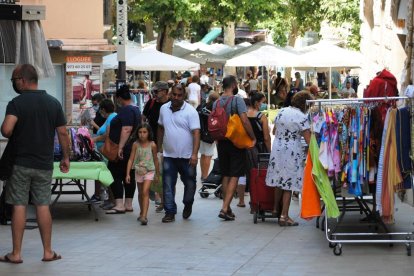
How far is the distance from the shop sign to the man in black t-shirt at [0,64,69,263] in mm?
10677

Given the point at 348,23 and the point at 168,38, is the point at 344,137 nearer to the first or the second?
the point at 168,38

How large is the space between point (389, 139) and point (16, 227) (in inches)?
147

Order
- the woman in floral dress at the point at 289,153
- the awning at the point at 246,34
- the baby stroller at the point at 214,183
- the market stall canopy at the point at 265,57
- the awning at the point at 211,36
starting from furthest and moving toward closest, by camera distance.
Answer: the awning at the point at 246,34
the awning at the point at 211,36
the market stall canopy at the point at 265,57
the baby stroller at the point at 214,183
the woman in floral dress at the point at 289,153

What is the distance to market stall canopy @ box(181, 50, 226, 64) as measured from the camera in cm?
3766

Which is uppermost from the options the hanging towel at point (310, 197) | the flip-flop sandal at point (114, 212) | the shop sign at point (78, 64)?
the shop sign at point (78, 64)

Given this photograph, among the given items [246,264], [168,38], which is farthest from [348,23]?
[246,264]

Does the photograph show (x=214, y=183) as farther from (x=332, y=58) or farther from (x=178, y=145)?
(x=332, y=58)

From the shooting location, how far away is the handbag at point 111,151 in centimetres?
1309

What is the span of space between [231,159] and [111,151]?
1.65 meters

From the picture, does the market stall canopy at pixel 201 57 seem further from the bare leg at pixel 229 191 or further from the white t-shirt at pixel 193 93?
the bare leg at pixel 229 191

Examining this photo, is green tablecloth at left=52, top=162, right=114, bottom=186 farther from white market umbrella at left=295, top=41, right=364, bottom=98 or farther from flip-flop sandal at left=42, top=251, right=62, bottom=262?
white market umbrella at left=295, top=41, right=364, bottom=98

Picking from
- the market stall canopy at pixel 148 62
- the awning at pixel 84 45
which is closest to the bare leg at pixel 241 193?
the awning at pixel 84 45

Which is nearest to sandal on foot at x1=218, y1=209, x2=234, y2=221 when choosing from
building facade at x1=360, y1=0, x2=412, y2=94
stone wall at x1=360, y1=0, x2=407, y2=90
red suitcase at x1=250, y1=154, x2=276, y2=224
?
red suitcase at x1=250, y1=154, x2=276, y2=224

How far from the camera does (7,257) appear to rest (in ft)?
31.1
